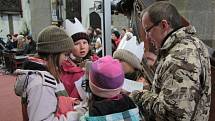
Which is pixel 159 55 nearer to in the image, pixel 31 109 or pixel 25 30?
pixel 31 109

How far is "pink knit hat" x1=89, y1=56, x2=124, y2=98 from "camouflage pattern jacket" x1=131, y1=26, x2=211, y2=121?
26cm

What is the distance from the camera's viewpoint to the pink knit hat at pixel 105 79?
1.30 meters

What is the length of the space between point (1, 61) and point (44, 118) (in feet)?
34.9

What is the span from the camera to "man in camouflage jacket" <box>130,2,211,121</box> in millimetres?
1399

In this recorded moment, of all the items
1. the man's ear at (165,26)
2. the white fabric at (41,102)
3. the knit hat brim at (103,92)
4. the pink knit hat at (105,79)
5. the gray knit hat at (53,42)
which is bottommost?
the white fabric at (41,102)

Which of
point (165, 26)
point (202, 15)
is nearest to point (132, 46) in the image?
point (165, 26)

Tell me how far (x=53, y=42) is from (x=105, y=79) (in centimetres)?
50

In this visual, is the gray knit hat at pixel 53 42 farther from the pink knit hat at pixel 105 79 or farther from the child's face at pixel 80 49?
the child's face at pixel 80 49

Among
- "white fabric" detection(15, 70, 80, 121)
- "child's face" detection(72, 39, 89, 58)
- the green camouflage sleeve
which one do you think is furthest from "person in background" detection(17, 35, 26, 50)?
the green camouflage sleeve

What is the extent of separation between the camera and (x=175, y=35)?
58.3 inches

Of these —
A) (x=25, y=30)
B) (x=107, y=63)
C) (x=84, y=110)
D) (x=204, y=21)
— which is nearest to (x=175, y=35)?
(x=107, y=63)

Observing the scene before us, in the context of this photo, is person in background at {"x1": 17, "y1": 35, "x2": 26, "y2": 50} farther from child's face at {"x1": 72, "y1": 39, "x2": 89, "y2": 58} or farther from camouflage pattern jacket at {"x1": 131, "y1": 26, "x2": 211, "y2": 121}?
camouflage pattern jacket at {"x1": 131, "y1": 26, "x2": 211, "y2": 121}

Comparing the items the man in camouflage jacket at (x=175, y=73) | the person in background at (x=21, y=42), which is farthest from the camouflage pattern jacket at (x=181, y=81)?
the person in background at (x=21, y=42)

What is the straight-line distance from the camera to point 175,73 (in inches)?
55.5
